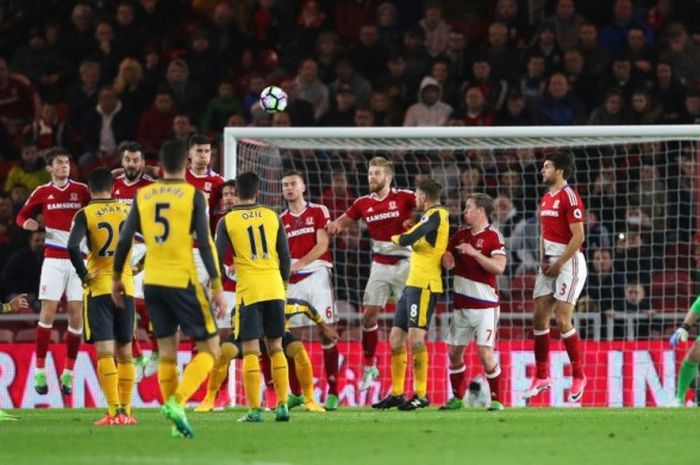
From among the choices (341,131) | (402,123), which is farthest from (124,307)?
(402,123)

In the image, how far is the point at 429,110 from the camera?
2045 cm

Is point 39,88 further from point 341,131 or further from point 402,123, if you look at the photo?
point 341,131

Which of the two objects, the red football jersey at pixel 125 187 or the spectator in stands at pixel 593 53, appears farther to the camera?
the spectator in stands at pixel 593 53

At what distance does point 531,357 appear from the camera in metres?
17.4

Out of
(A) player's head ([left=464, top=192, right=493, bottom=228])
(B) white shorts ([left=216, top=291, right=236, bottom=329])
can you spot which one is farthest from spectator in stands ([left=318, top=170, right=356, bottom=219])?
(A) player's head ([left=464, top=192, right=493, bottom=228])

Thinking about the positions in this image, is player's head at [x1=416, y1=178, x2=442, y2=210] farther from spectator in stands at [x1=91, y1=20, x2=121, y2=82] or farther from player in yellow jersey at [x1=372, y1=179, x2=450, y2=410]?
spectator in stands at [x1=91, y1=20, x2=121, y2=82]

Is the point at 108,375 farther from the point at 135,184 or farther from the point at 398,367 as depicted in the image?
the point at 135,184

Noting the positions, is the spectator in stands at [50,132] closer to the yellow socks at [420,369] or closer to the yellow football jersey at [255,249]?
the yellow socks at [420,369]

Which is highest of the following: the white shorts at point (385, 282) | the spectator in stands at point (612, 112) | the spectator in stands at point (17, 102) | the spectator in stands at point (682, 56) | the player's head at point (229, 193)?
the spectator in stands at point (682, 56)

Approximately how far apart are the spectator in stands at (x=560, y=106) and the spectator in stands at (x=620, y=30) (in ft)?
4.46

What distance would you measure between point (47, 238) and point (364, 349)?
11.5 ft

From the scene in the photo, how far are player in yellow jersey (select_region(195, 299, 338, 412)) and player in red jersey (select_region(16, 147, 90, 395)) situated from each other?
1.89m

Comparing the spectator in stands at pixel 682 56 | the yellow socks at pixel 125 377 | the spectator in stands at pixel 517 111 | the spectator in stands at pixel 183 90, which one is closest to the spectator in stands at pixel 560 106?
the spectator in stands at pixel 517 111

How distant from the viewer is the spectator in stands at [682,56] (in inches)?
819
